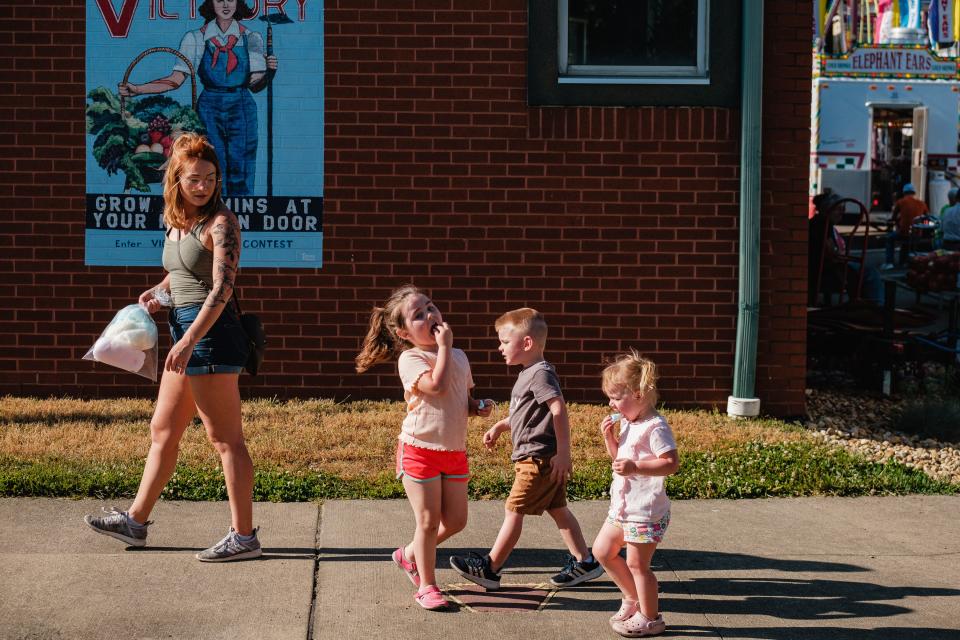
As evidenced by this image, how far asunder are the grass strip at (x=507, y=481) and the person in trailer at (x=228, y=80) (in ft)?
8.43

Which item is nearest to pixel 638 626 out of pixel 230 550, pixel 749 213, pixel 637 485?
pixel 637 485

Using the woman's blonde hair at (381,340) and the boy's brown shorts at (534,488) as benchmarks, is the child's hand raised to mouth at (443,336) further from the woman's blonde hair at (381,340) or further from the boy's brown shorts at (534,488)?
the boy's brown shorts at (534,488)

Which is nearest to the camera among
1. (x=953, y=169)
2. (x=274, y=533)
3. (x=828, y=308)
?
(x=274, y=533)

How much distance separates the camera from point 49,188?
28.1ft

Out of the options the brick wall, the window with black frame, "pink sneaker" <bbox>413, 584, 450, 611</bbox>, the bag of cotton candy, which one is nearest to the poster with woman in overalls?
the brick wall

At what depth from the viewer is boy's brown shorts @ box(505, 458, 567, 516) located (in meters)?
4.86

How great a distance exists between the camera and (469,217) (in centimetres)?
858

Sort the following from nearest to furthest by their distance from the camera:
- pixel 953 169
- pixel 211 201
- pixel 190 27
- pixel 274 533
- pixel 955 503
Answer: pixel 211 201, pixel 274 533, pixel 955 503, pixel 190 27, pixel 953 169

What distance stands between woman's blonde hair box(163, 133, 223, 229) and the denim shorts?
0.38 meters

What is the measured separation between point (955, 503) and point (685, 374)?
94.5 inches

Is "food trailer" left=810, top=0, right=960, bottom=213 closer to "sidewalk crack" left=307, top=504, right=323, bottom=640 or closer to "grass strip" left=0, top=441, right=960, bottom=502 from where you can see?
"grass strip" left=0, top=441, right=960, bottom=502

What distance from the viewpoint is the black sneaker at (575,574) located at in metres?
5.09

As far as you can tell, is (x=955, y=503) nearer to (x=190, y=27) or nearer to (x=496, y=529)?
(x=496, y=529)

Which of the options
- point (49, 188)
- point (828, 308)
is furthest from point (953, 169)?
point (49, 188)
